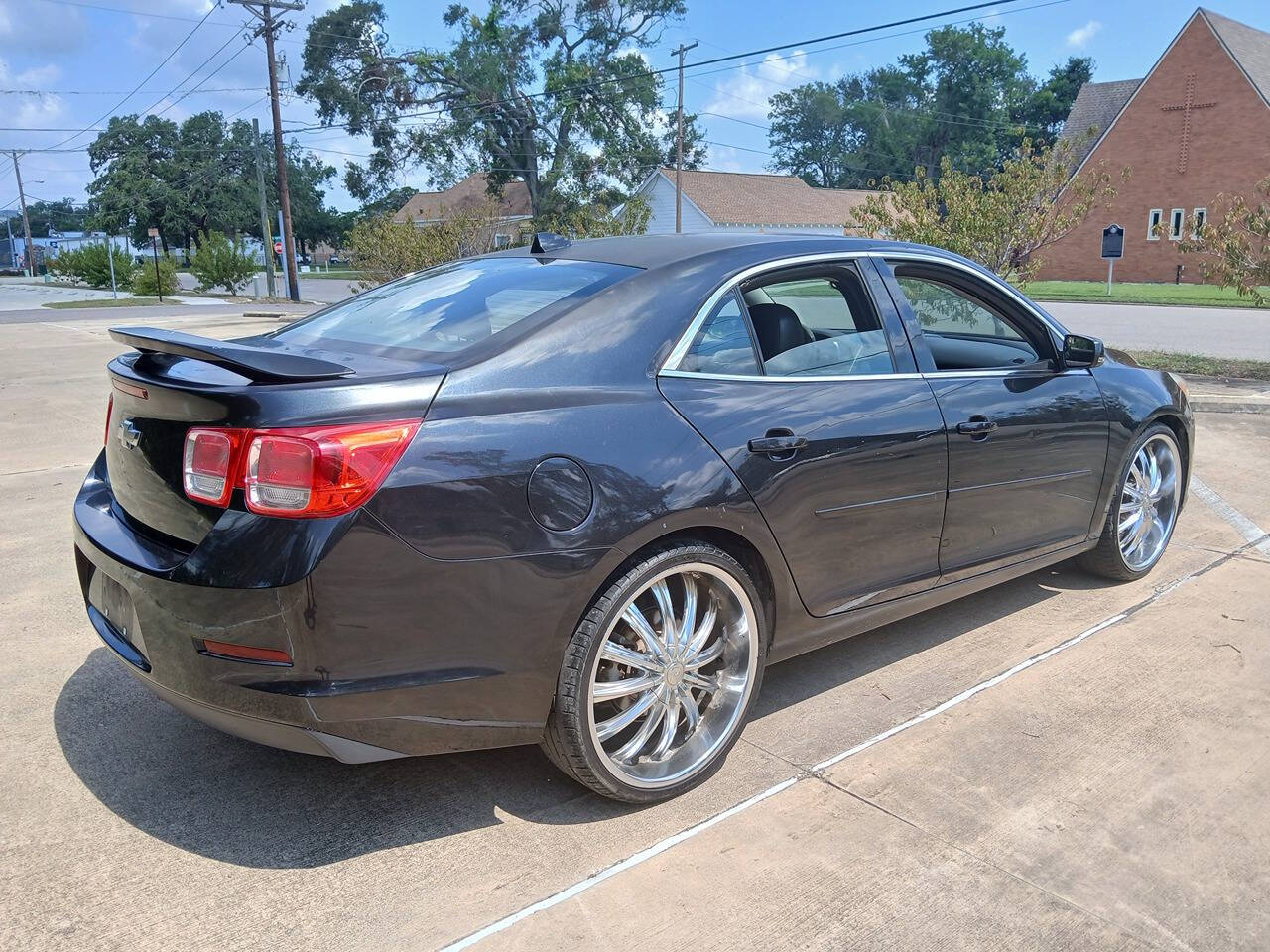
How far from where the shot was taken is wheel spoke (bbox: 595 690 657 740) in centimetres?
280

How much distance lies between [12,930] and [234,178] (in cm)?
8579

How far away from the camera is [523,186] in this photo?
58.1 metres

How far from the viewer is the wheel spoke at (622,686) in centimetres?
277

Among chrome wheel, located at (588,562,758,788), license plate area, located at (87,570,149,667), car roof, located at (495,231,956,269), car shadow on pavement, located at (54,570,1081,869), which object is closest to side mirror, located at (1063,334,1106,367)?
car roof, located at (495,231,956,269)

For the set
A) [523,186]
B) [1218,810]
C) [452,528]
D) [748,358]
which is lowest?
[1218,810]

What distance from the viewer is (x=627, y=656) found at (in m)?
2.83

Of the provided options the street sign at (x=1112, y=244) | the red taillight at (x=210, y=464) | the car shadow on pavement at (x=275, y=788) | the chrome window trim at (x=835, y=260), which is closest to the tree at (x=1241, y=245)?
the chrome window trim at (x=835, y=260)

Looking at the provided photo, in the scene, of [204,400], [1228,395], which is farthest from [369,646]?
[1228,395]

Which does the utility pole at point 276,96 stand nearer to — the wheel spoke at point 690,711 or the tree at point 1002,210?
the tree at point 1002,210

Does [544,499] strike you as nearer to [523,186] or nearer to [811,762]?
[811,762]

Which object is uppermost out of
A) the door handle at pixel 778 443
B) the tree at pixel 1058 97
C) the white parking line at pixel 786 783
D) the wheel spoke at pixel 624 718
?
the tree at pixel 1058 97

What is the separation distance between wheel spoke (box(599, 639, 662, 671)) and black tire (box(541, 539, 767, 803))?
0.07 metres

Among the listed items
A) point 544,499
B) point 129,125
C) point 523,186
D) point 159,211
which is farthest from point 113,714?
point 129,125

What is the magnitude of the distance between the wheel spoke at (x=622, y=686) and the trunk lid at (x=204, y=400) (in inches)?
36.2
